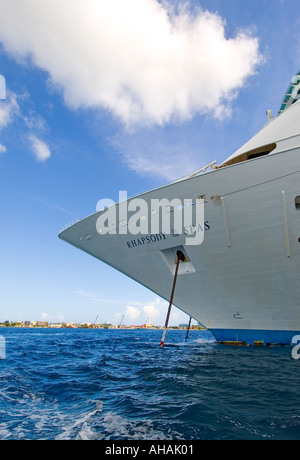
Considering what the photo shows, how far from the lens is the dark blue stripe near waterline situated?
1338 cm

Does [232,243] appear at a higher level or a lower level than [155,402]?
higher

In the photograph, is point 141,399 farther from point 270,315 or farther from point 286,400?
point 270,315

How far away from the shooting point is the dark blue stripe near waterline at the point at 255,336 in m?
13.4

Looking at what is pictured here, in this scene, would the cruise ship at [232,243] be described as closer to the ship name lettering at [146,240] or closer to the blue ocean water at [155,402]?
the ship name lettering at [146,240]

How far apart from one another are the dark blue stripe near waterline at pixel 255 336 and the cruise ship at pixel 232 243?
2.0 inches

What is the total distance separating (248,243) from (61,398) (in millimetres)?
9776

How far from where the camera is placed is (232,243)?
42.7 ft

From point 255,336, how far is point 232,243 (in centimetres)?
542

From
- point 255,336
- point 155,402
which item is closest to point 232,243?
point 255,336

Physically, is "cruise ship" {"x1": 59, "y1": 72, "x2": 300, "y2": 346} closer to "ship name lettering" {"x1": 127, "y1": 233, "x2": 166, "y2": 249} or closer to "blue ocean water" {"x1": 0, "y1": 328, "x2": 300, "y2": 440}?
"ship name lettering" {"x1": 127, "y1": 233, "x2": 166, "y2": 249}

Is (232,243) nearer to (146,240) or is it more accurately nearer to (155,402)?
(146,240)
